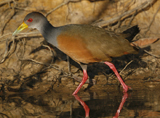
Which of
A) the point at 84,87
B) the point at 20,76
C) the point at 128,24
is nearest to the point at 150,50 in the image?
the point at 128,24

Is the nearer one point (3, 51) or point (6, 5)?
point (3, 51)

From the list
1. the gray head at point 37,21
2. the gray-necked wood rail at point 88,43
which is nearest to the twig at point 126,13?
the gray-necked wood rail at point 88,43

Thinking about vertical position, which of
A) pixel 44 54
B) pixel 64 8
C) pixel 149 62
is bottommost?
pixel 149 62

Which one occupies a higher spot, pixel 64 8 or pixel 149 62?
pixel 64 8

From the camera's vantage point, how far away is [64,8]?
8.73 m

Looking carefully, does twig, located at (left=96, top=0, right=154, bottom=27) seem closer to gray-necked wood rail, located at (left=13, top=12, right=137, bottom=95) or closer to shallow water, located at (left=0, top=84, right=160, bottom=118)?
gray-necked wood rail, located at (left=13, top=12, right=137, bottom=95)

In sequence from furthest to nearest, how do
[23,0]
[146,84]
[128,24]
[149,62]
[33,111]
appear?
1. [23,0]
2. [128,24]
3. [149,62]
4. [146,84]
5. [33,111]

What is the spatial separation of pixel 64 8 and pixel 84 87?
3.00m

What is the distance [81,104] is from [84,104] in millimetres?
56

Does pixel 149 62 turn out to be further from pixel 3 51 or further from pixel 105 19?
pixel 3 51

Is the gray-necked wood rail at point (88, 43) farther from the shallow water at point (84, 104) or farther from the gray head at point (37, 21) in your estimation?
the shallow water at point (84, 104)

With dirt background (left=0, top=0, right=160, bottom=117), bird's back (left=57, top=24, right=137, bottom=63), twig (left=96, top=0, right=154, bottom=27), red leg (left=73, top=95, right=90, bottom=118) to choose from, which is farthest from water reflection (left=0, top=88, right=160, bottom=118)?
twig (left=96, top=0, right=154, bottom=27)

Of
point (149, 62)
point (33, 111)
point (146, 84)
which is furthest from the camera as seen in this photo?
point (149, 62)

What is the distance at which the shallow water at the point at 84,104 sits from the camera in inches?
190
